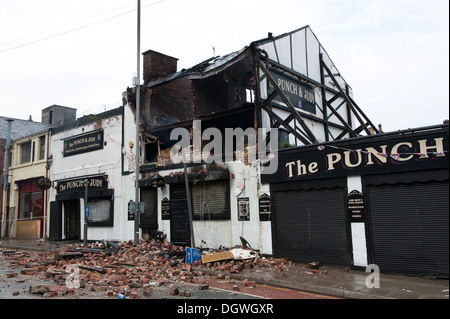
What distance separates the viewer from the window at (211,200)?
14.4 metres

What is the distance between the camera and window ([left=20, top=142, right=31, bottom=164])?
2497 cm

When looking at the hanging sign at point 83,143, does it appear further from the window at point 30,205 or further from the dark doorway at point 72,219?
the window at point 30,205

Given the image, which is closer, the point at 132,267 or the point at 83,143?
the point at 132,267

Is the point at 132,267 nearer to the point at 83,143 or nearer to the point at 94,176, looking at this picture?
the point at 94,176

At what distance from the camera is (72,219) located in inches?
875

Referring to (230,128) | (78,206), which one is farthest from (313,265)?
(78,206)

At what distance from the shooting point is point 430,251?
9.44m

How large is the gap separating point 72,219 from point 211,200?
37.7ft

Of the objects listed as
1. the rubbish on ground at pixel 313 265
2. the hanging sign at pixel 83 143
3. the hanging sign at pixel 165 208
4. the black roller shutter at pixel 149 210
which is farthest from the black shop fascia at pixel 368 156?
the hanging sign at pixel 83 143

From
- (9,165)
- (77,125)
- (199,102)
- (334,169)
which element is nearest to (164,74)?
(199,102)

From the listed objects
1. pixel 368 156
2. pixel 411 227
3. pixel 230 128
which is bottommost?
pixel 411 227
